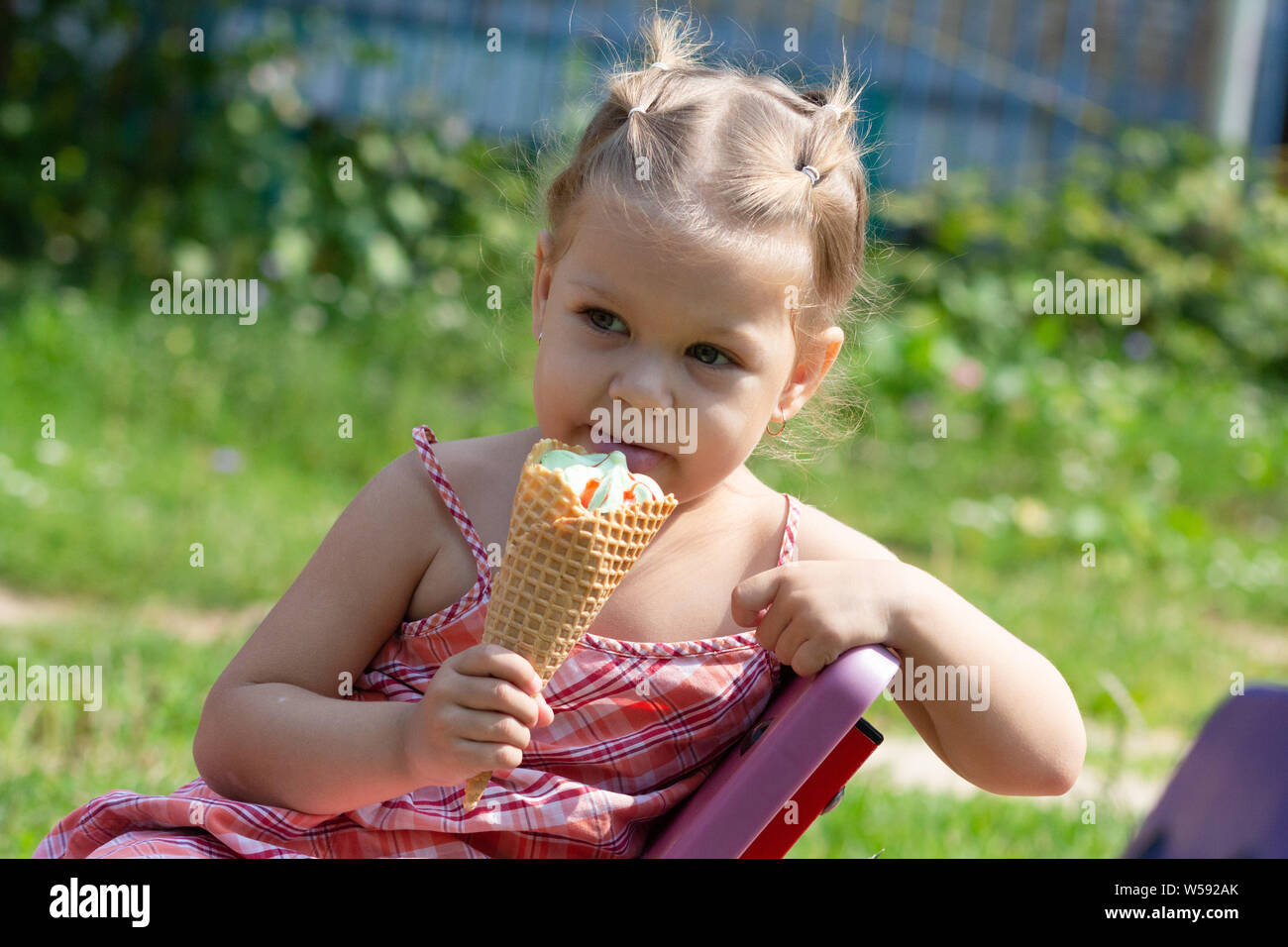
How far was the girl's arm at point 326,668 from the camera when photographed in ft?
5.85

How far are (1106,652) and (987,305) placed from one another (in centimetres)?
321

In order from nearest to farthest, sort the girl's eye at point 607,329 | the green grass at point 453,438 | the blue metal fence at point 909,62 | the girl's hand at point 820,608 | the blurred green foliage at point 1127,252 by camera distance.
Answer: the girl's hand at point 820,608 → the girl's eye at point 607,329 → the green grass at point 453,438 → the blue metal fence at point 909,62 → the blurred green foliage at point 1127,252

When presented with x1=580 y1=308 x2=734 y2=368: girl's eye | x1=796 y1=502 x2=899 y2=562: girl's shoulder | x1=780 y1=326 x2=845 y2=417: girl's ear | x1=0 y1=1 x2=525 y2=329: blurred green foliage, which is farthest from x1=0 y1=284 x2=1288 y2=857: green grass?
x1=580 y1=308 x2=734 y2=368: girl's eye

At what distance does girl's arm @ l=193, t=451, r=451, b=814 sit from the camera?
5.85ft

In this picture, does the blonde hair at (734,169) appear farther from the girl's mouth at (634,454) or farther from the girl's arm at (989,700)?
the girl's arm at (989,700)

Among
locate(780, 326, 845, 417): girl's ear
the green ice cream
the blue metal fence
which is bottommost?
the green ice cream

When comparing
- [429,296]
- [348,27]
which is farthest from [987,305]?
[348,27]

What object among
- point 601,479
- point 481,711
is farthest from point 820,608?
point 481,711

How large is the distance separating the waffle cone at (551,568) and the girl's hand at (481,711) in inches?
1.9

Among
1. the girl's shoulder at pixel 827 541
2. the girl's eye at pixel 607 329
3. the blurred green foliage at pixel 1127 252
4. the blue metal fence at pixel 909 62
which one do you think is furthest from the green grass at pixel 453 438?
the blue metal fence at pixel 909 62

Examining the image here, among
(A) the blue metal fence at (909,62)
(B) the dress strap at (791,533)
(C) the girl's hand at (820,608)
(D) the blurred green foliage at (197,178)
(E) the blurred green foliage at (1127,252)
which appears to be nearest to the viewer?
(C) the girl's hand at (820,608)

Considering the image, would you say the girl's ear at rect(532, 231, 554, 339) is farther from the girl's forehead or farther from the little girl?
the girl's forehead

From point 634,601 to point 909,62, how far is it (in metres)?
7.39
